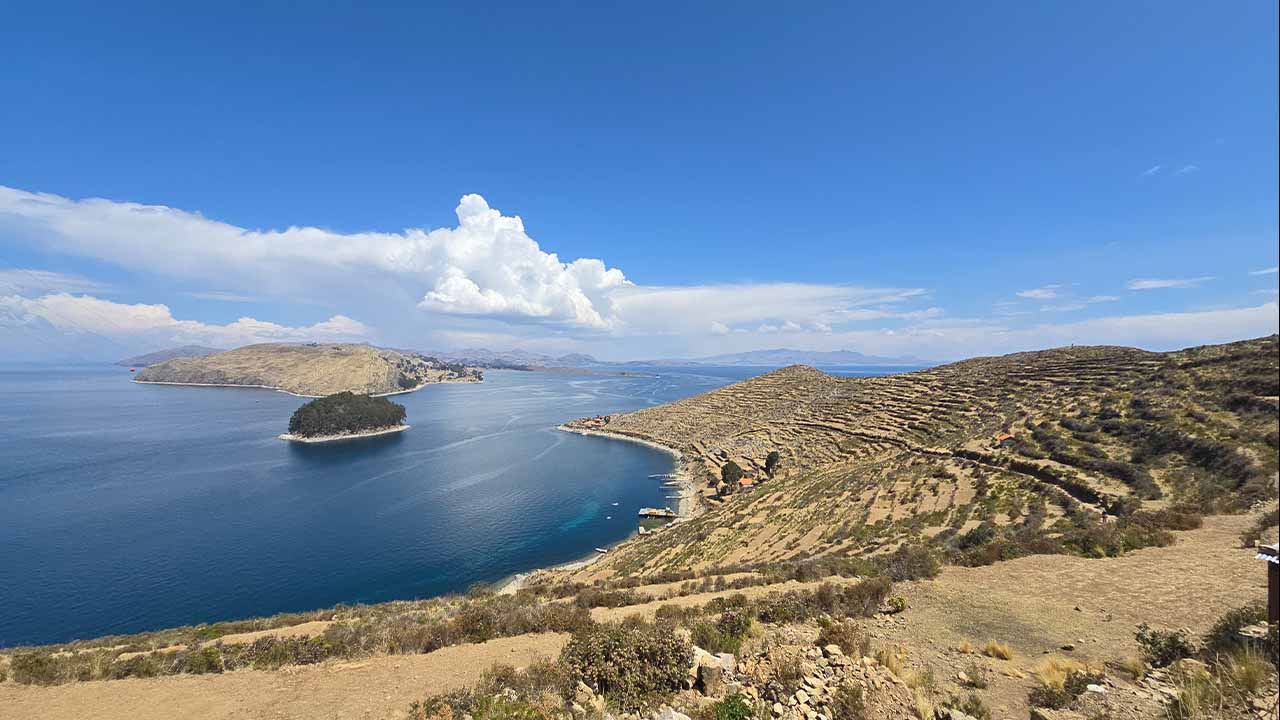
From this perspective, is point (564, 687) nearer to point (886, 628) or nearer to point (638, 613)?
point (638, 613)

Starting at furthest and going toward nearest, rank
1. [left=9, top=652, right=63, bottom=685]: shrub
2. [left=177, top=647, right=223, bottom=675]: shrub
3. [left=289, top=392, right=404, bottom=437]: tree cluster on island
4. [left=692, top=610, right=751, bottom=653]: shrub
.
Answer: [left=289, top=392, right=404, bottom=437]: tree cluster on island
[left=177, top=647, right=223, bottom=675]: shrub
[left=9, top=652, right=63, bottom=685]: shrub
[left=692, top=610, right=751, bottom=653]: shrub

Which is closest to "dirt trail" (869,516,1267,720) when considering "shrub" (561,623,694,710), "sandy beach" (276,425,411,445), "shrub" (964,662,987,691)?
"shrub" (964,662,987,691)

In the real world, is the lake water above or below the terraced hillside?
below

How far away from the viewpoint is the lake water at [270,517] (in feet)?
139

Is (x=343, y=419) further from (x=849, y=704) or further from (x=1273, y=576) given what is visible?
(x=1273, y=576)

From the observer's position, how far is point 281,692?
10750 millimetres

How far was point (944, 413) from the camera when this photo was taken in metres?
57.1

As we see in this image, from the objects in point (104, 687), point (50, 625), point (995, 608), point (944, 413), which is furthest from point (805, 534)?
point (50, 625)

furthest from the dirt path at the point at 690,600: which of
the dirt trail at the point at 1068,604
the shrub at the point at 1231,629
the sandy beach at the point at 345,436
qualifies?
the sandy beach at the point at 345,436

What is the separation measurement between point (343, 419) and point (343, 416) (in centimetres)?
98

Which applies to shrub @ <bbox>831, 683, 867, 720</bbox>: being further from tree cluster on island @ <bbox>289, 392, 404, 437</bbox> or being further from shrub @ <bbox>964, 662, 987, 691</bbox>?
tree cluster on island @ <bbox>289, 392, 404, 437</bbox>

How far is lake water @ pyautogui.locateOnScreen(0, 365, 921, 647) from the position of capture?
42.3 m

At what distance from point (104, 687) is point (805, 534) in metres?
30.1

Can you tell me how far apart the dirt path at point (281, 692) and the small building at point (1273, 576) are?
12.7 meters
